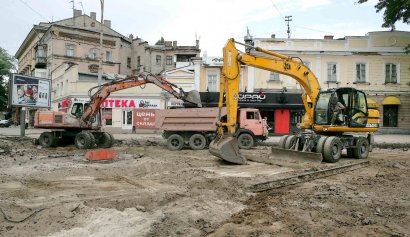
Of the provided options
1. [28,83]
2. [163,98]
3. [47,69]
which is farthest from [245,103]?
[47,69]

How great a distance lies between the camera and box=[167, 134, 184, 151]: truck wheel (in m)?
18.7

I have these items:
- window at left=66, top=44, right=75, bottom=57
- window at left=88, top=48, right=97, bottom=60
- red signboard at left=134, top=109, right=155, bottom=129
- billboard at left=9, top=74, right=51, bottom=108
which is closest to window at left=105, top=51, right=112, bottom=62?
window at left=88, top=48, right=97, bottom=60

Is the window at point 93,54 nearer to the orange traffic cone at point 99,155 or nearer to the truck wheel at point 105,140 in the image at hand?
the truck wheel at point 105,140

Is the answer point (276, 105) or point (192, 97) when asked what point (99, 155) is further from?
point (276, 105)

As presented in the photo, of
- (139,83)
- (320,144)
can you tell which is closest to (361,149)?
(320,144)

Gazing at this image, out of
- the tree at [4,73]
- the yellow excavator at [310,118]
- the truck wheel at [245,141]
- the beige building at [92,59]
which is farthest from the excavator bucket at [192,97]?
the tree at [4,73]

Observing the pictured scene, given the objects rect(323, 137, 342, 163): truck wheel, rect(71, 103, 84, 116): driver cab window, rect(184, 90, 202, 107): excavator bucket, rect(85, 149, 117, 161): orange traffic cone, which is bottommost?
rect(85, 149, 117, 161): orange traffic cone

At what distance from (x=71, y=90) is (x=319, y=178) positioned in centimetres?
3205

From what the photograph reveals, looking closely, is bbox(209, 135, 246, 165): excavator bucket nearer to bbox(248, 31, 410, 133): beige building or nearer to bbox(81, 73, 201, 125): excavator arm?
bbox(81, 73, 201, 125): excavator arm

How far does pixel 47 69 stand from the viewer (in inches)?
2072

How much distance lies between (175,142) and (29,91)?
12397 mm

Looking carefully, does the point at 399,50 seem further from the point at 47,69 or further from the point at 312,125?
the point at 47,69

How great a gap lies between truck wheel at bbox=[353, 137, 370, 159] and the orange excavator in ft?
25.9

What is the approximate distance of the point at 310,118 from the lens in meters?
15.2
